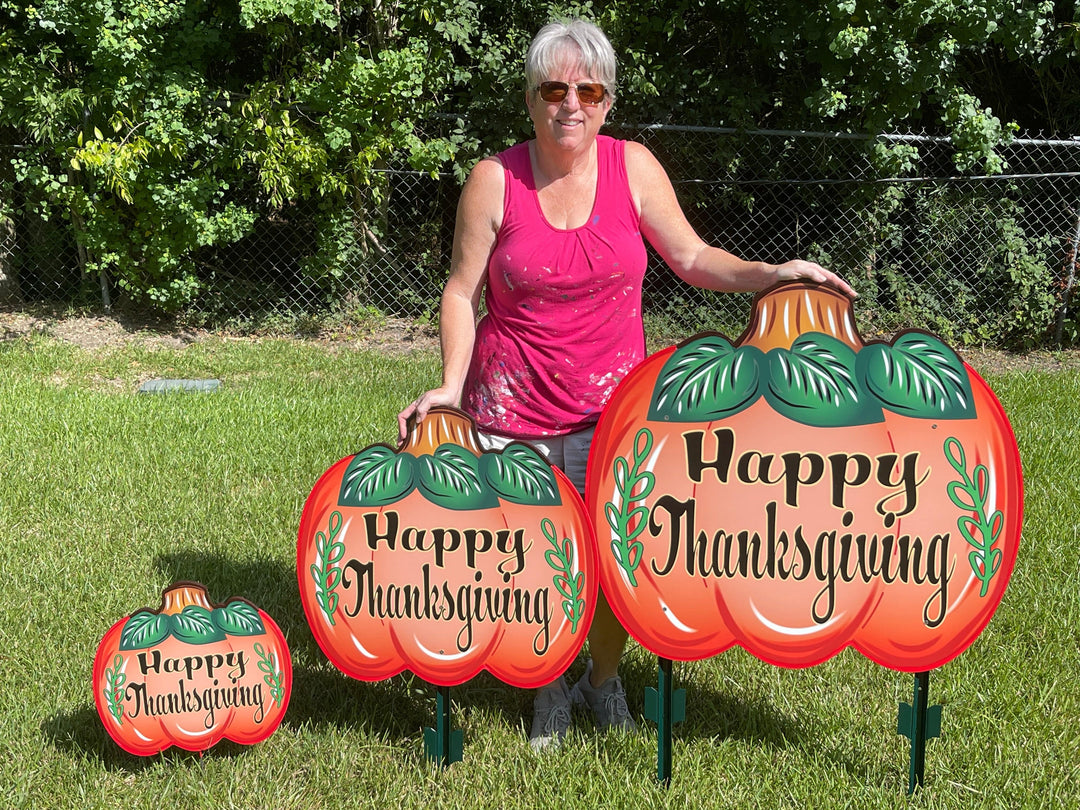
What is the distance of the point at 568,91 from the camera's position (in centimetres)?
236

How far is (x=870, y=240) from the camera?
26.3 feet

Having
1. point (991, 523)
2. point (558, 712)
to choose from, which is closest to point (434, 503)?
point (558, 712)

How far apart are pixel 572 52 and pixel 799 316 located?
813 millimetres

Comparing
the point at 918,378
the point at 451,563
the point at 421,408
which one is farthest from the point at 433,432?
the point at 918,378

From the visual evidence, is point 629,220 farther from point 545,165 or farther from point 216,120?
point 216,120

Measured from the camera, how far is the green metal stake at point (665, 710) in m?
2.35

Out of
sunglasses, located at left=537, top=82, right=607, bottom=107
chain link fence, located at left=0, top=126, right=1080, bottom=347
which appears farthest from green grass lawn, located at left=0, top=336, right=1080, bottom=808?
chain link fence, located at left=0, top=126, right=1080, bottom=347

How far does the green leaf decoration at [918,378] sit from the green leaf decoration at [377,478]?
106cm

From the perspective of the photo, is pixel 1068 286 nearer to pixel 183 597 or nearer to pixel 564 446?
pixel 564 446

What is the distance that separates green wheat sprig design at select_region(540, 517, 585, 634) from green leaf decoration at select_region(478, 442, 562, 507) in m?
0.05

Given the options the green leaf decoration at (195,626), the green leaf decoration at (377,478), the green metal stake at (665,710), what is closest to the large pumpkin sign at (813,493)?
the green metal stake at (665,710)

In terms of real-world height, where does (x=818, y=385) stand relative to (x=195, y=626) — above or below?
above

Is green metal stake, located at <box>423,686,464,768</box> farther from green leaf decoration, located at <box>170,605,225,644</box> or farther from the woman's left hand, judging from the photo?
the woman's left hand

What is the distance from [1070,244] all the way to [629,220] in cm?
695
